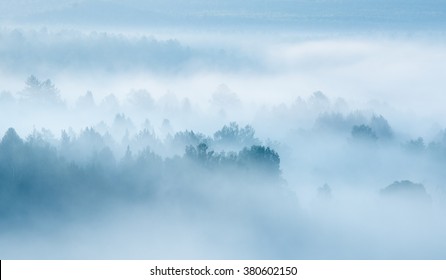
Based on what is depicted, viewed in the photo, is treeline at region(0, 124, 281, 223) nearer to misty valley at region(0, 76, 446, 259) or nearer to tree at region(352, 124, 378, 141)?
misty valley at region(0, 76, 446, 259)

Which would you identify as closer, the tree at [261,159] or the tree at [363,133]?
the tree at [261,159]

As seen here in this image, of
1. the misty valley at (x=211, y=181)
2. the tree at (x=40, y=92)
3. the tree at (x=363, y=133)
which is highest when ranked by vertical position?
the tree at (x=40, y=92)

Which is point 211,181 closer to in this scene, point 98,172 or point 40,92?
point 98,172

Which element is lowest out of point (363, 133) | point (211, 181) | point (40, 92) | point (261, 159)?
point (211, 181)

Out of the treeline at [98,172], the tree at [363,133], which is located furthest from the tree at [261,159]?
the tree at [363,133]

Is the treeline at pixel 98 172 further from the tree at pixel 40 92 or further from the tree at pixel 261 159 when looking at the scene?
the tree at pixel 40 92

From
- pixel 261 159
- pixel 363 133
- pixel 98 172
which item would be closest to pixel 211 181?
pixel 261 159

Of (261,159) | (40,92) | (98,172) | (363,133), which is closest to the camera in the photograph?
(98,172)

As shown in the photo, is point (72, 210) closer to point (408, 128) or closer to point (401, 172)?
point (401, 172)

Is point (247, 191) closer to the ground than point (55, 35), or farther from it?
closer to the ground

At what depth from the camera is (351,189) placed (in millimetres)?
20594

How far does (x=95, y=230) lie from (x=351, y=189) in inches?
328

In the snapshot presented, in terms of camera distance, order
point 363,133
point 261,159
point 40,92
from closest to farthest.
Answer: point 261,159, point 363,133, point 40,92

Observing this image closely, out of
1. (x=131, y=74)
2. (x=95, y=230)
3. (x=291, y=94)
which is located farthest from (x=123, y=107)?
(x=95, y=230)
